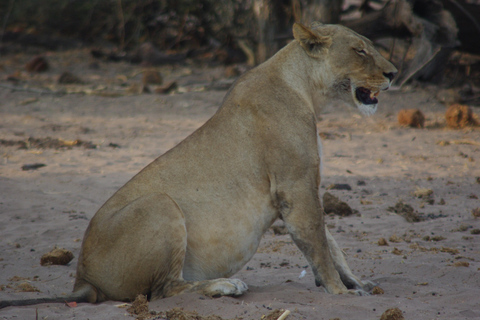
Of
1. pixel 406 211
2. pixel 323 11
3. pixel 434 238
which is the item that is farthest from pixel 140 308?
pixel 323 11

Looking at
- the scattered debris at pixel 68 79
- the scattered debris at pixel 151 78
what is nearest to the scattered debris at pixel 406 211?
the scattered debris at pixel 151 78

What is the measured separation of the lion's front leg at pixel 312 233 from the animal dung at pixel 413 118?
6.20m

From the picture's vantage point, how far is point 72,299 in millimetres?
3615

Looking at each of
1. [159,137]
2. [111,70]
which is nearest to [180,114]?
[159,137]

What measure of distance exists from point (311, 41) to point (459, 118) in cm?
613

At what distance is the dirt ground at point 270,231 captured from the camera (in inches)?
145

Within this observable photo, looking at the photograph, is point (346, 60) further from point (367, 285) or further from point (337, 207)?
point (337, 207)

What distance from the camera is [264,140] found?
13.0 ft

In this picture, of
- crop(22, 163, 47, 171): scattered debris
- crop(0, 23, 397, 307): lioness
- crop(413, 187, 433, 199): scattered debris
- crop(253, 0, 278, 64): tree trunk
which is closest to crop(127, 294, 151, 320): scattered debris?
crop(0, 23, 397, 307): lioness

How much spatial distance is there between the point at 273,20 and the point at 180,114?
2889mm

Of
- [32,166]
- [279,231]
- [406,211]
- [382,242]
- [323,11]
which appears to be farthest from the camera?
[323,11]

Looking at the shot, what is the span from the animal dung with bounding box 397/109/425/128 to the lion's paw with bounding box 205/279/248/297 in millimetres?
6656

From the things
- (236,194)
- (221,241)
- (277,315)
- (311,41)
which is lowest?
(277,315)

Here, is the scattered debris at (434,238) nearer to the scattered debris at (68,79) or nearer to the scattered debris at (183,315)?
the scattered debris at (183,315)
